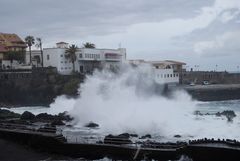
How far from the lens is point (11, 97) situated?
55.9 metres

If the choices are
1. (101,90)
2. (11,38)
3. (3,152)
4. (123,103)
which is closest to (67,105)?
(101,90)

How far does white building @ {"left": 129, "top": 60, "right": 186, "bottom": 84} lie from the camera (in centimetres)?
7176

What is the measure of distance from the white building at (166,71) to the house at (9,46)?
762 inches

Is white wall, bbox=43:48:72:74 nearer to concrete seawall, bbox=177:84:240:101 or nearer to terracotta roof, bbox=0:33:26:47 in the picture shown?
terracotta roof, bbox=0:33:26:47

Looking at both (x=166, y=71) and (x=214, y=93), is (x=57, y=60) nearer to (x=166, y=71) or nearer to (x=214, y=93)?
(x=166, y=71)

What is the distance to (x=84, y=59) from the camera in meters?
72.5

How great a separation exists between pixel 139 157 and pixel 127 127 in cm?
1027

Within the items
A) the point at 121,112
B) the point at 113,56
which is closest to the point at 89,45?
the point at 113,56

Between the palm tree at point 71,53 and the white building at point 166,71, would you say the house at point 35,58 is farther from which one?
the white building at point 166,71

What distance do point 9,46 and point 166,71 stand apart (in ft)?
88.5

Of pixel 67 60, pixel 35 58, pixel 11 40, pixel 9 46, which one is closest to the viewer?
pixel 67 60

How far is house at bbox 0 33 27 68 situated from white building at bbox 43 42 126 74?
5.59 m

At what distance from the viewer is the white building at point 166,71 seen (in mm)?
71756

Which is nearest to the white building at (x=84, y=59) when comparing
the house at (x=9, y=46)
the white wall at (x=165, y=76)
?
the house at (x=9, y=46)
